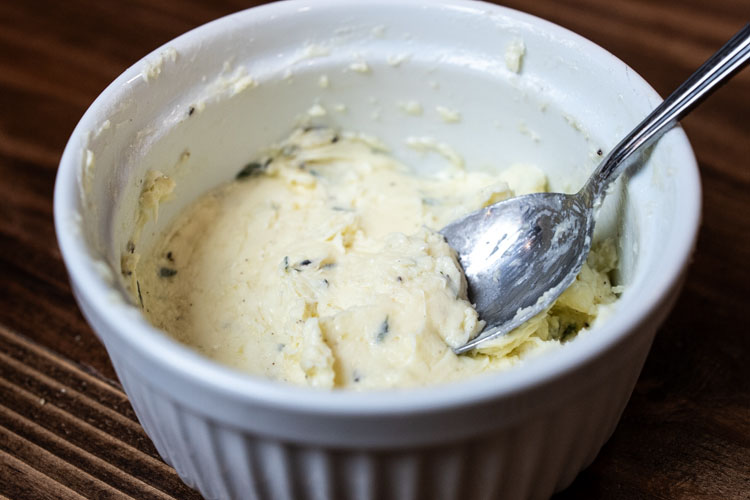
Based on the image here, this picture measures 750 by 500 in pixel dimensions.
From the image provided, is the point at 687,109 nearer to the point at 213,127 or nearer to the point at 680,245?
the point at 680,245

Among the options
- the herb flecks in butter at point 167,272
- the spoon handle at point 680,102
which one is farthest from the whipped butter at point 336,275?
the spoon handle at point 680,102

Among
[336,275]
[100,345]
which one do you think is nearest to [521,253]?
[336,275]

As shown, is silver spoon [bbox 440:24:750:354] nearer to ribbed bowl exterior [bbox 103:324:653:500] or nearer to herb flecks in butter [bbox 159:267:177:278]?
ribbed bowl exterior [bbox 103:324:653:500]

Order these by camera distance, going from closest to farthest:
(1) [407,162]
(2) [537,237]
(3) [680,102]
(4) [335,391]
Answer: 1. (4) [335,391]
2. (3) [680,102]
3. (2) [537,237]
4. (1) [407,162]

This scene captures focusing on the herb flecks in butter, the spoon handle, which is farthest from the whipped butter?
the spoon handle

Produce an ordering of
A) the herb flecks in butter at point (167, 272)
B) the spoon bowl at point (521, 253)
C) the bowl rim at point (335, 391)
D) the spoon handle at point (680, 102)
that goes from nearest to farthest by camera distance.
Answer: the bowl rim at point (335, 391) → the spoon handle at point (680, 102) → the spoon bowl at point (521, 253) → the herb flecks in butter at point (167, 272)

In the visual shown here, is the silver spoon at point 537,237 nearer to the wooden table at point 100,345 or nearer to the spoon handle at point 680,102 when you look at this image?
the spoon handle at point 680,102

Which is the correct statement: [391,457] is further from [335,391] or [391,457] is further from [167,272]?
[167,272]
